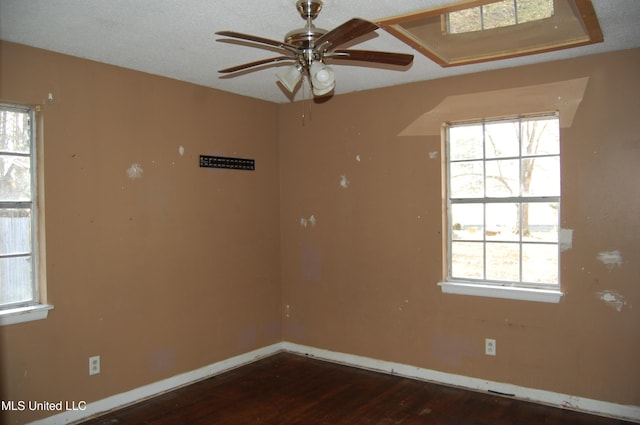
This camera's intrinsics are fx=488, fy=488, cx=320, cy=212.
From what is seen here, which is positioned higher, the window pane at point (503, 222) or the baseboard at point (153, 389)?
the window pane at point (503, 222)

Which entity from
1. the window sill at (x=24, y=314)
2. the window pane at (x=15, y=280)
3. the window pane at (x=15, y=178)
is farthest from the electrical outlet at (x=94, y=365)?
the window pane at (x=15, y=178)

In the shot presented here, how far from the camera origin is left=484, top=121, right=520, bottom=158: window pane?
12.2 ft

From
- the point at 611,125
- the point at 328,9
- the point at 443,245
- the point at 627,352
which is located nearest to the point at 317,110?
the point at 443,245

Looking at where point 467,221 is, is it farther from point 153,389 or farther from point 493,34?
point 153,389

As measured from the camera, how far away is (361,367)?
14.3 ft

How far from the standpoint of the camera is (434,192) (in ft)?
13.0

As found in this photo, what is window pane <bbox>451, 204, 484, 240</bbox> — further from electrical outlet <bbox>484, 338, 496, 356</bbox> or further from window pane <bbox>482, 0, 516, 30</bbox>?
window pane <bbox>482, 0, 516, 30</bbox>

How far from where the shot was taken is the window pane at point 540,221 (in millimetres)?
3566

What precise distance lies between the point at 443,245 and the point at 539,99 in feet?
4.26

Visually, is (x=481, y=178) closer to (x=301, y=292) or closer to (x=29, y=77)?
(x=301, y=292)

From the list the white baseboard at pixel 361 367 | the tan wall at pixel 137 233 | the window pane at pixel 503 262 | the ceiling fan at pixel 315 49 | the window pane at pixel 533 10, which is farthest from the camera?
the window pane at pixel 503 262

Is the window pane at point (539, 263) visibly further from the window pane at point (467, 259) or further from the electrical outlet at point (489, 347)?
the electrical outlet at point (489, 347)

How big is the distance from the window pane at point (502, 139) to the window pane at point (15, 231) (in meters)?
3.31

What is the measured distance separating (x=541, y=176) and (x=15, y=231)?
11.9 ft
